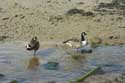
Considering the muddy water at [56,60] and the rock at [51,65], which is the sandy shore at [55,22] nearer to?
the muddy water at [56,60]

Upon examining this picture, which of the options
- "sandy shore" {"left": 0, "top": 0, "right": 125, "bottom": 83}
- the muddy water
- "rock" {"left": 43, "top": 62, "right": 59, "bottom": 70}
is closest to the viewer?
the muddy water

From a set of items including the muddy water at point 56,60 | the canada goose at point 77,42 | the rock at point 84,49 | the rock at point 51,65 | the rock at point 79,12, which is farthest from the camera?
the rock at point 79,12

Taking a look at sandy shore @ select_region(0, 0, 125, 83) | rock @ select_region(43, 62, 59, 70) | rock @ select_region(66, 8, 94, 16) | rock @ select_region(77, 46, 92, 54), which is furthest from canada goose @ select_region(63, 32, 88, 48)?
rock @ select_region(66, 8, 94, 16)

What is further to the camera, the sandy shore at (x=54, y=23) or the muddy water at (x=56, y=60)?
the sandy shore at (x=54, y=23)

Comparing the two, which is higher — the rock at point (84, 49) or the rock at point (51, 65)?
the rock at point (51, 65)

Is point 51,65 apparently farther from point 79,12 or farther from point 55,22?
point 79,12

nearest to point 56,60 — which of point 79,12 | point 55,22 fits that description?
point 55,22

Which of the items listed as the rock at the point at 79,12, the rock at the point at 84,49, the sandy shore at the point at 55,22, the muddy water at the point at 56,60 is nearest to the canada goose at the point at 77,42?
the rock at the point at 84,49

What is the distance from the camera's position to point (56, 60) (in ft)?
47.0

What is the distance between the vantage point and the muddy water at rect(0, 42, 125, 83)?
12023mm

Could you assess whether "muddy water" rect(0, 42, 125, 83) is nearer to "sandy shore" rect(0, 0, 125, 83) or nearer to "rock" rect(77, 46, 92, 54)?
"rock" rect(77, 46, 92, 54)

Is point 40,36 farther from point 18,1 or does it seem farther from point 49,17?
point 18,1

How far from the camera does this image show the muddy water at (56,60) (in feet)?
39.4

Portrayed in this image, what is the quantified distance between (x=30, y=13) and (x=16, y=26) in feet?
6.04
